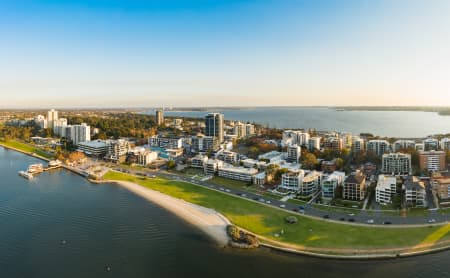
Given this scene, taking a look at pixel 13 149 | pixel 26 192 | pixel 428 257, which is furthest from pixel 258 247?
pixel 13 149

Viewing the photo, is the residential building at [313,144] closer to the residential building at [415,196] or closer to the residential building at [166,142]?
the residential building at [166,142]

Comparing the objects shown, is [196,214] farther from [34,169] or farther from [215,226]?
[34,169]

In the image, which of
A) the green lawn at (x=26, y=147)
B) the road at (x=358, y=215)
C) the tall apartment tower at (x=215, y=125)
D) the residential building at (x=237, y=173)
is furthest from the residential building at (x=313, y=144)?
the green lawn at (x=26, y=147)

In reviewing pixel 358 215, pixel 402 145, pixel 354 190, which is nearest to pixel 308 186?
pixel 354 190

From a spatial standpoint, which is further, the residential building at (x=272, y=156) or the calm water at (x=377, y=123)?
the calm water at (x=377, y=123)

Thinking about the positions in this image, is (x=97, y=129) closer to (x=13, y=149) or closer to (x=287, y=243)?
(x=13, y=149)

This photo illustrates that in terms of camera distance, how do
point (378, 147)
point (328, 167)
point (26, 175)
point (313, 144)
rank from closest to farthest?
point (328, 167) → point (26, 175) → point (378, 147) → point (313, 144)

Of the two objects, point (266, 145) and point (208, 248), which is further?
point (266, 145)
